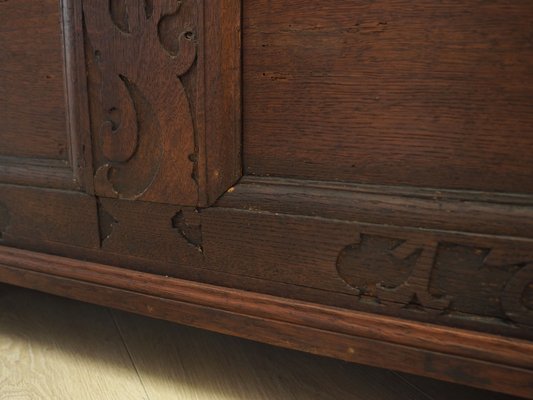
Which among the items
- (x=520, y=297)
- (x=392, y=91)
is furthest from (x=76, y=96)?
(x=520, y=297)

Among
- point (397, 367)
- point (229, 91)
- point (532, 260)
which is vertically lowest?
point (397, 367)

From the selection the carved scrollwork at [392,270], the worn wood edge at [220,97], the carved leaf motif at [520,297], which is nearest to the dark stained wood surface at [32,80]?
the worn wood edge at [220,97]

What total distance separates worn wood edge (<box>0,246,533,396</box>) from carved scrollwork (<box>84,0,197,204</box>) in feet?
0.37

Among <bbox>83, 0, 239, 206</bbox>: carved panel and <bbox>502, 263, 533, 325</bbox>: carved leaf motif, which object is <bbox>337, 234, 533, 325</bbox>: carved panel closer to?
<bbox>502, 263, 533, 325</bbox>: carved leaf motif

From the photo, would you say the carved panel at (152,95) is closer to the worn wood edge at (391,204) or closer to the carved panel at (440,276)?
the worn wood edge at (391,204)

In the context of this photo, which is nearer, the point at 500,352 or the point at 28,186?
the point at 500,352

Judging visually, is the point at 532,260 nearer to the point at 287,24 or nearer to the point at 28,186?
the point at 287,24

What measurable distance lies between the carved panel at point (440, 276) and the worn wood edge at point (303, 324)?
0.02 metres

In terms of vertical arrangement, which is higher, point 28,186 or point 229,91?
point 229,91

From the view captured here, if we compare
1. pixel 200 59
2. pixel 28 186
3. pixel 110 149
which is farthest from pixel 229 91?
pixel 28 186

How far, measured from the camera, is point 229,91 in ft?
1.42

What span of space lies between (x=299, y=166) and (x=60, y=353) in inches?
17.5

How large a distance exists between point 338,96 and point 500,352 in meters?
0.27

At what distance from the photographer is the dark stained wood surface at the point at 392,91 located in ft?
1.16
